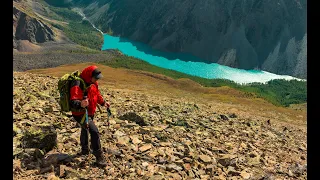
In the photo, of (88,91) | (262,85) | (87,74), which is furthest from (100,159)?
(262,85)

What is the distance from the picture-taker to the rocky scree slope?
34.1 ft

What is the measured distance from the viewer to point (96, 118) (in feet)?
56.2

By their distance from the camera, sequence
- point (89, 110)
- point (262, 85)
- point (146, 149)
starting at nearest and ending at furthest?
point (89, 110), point (146, 149), point (262, 85)

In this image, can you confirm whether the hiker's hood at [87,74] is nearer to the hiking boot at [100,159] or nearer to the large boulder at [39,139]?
the large boulder at [39,139]

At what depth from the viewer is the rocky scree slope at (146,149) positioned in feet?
34.1

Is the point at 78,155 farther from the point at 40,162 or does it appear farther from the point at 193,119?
the point at 193,119

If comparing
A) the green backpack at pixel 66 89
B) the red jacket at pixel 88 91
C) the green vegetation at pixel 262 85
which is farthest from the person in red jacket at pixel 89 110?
the green vegetation at pixel 262 85

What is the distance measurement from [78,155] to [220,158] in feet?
23.3

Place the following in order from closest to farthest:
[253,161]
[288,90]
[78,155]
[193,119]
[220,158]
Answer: [78,155]
[220,158]
[253,161]
[193,119]
[288,90]

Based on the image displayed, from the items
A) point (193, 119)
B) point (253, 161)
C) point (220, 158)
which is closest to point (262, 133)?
point (193, 119)

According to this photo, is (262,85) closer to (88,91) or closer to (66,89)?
(88,91)

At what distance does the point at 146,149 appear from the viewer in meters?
13.1

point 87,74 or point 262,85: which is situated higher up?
point 87,74

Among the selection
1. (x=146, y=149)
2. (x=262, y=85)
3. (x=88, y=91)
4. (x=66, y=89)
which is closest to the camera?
(x=66, y=89)
